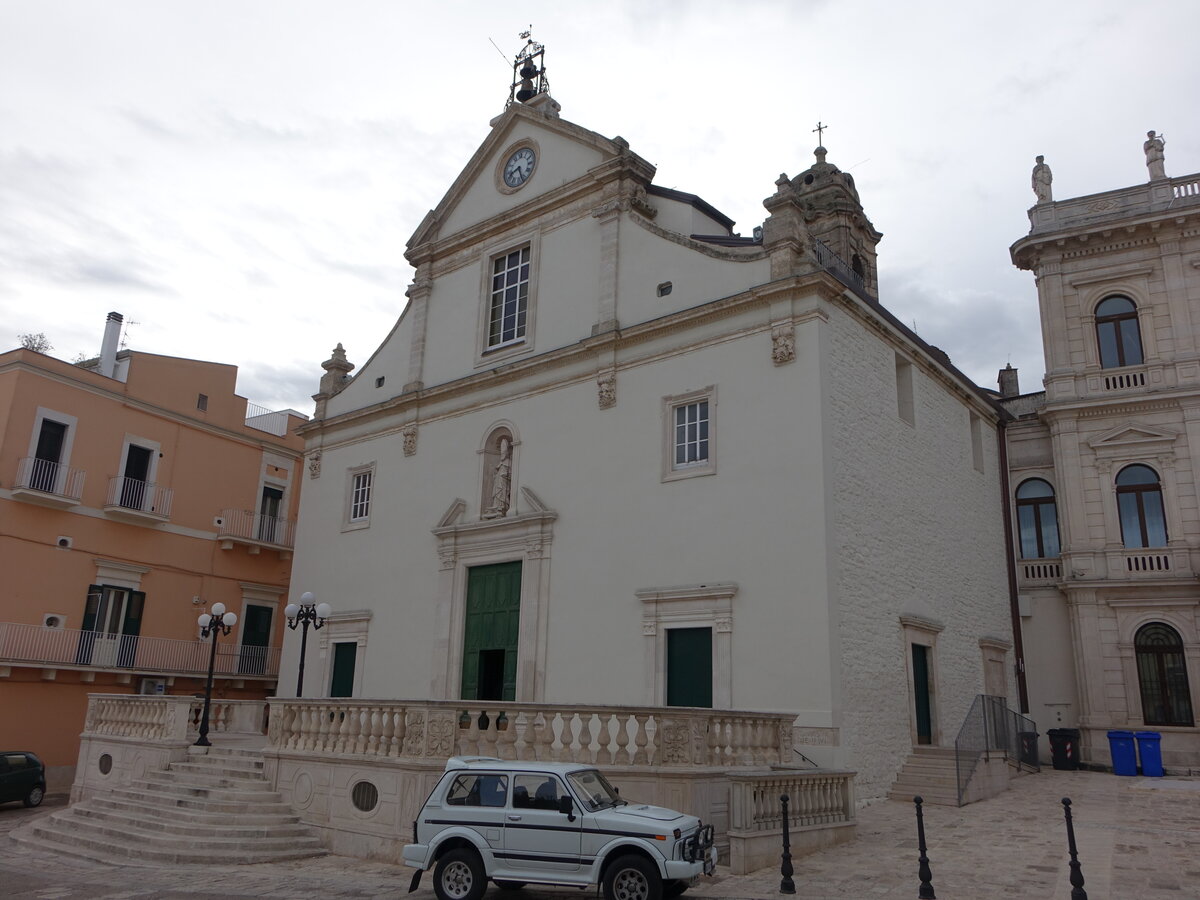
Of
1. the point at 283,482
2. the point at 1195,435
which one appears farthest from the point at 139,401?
the point at 1195,435

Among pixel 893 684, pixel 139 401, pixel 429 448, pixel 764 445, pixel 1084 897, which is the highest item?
pixel 139 401

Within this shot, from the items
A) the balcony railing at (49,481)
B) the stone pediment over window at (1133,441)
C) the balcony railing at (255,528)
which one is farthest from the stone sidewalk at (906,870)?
the balcony railing at (255,528)

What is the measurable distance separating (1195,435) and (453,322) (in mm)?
17841

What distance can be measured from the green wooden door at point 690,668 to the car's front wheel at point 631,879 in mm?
7166

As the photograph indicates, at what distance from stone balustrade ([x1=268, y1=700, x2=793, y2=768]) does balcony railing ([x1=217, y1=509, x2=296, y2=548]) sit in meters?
14.8

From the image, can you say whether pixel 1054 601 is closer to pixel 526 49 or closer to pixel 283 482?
pixel 526 49

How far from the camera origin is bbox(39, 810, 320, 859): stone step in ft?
42.8

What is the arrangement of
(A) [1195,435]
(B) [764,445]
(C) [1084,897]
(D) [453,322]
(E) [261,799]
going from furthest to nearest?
(D) [453,322], (A) [1195,435], (B) [764,445], (E) [261,799], (C) [1084,897]

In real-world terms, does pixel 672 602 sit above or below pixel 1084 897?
above

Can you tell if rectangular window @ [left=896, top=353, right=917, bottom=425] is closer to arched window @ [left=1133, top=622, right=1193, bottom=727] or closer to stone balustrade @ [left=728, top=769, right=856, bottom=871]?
arched window @ [left=1133, top=622, right=1193, bottom=727]

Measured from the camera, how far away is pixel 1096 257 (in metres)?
24.0

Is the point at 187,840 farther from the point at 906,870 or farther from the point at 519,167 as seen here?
the point at 519,167

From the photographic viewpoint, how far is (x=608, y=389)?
19422 millimetres

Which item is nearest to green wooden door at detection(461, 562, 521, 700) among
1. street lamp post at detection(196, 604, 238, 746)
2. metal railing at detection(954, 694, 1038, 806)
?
street lamp post at detection(196, 604, 238, 746)
